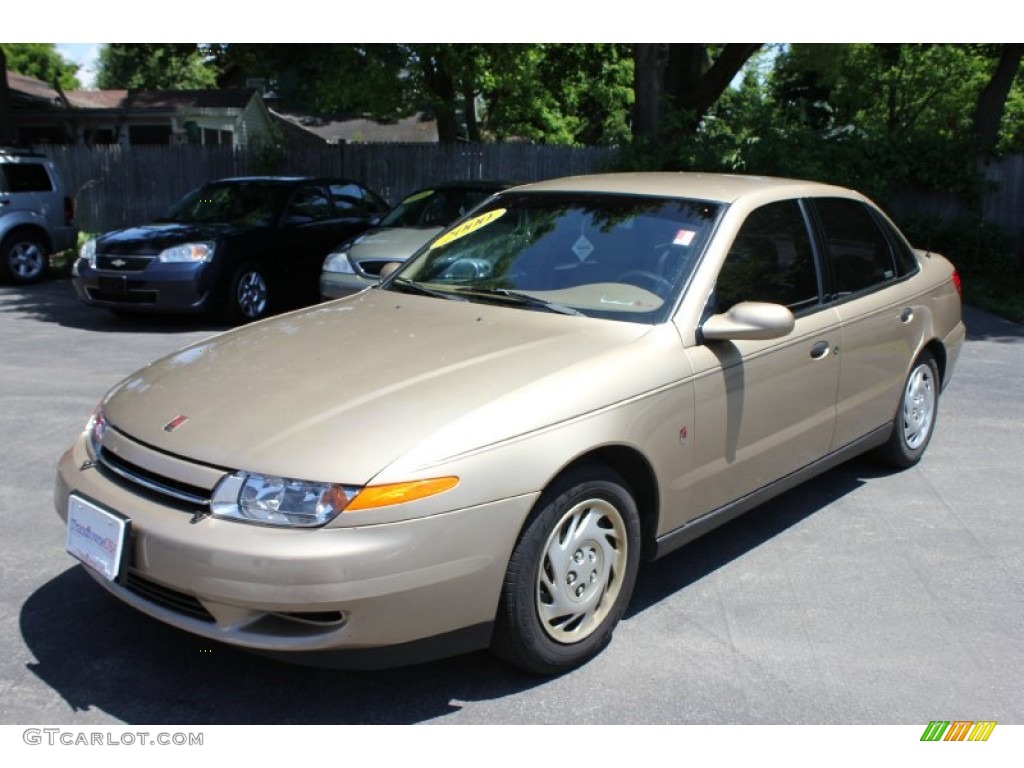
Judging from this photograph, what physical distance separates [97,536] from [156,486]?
27 centimetres

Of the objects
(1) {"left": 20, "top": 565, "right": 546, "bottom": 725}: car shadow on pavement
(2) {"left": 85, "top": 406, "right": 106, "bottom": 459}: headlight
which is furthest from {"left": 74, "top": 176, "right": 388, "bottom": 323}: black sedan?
(1) {"left": 20, "top": 565, "right": 546, "bottom": 725}: car shadow on pavement

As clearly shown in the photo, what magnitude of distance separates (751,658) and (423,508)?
1.47 meters

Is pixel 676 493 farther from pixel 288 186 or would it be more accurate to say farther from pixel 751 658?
pixel 288 186

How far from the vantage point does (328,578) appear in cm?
289

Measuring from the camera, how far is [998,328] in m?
11.0

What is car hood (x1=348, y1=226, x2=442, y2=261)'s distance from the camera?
9.88m

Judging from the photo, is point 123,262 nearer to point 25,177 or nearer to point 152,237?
point 152,237

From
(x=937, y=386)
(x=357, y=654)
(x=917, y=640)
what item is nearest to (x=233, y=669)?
(x=357, y=654)

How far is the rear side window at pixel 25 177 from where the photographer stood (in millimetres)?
13898

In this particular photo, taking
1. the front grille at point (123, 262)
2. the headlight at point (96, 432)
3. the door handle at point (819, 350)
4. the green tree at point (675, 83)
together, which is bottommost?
the front grille at point (123, 262)

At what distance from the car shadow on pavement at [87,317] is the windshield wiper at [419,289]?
614 cm

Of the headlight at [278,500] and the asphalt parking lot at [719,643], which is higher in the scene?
the headlight at [278,500]

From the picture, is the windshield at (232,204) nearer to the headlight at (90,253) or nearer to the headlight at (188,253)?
the headlight at (188,253)
